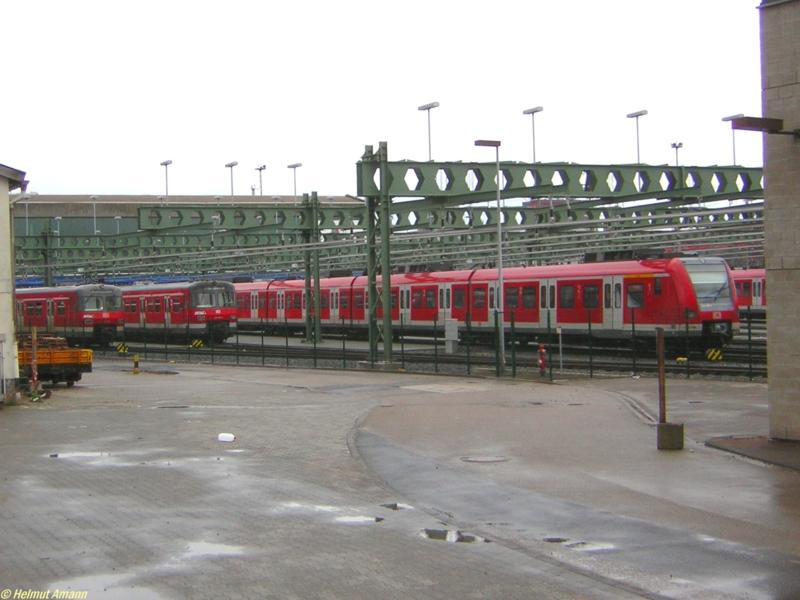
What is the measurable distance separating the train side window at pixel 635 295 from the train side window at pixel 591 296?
1.44m

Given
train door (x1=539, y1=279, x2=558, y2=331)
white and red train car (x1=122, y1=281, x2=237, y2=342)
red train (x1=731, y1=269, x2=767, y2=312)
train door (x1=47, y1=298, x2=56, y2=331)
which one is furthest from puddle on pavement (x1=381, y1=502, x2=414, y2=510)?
red train (x1=731, y1=269, x2=767, y2=312)

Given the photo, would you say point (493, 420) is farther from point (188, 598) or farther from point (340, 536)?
point (188, 598)

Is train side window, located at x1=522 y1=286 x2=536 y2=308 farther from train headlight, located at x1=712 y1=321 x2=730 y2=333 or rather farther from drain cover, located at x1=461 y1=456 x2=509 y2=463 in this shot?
drain cover, located at x1=461 y1=456 x2=509 y2=463

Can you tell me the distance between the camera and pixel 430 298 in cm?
4375

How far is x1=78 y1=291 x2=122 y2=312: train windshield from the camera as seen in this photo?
46.9m

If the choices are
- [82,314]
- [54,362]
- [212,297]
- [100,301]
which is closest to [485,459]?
[54,362]

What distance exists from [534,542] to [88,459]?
6807 millimetres

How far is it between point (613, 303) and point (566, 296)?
2411 millimetres

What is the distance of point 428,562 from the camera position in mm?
8078

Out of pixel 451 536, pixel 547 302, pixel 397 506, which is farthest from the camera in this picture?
pixel 547 302

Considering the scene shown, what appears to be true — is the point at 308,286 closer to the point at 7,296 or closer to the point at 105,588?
the point at 7,296

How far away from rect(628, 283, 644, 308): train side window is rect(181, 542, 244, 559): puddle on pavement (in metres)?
26.1

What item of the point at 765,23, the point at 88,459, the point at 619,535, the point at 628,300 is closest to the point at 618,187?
the point at 628,300

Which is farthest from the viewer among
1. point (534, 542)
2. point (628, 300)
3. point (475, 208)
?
point (475, 208)
